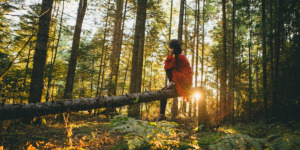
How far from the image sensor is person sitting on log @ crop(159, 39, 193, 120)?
4051mm

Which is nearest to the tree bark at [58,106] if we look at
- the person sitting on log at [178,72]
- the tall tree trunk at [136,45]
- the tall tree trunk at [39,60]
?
the person sitting on log at [178,72]

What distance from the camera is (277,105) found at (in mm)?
8211

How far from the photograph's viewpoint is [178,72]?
4230 millimetres

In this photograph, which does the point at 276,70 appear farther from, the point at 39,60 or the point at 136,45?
the point at 39,60

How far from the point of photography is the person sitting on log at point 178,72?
405 centimetres

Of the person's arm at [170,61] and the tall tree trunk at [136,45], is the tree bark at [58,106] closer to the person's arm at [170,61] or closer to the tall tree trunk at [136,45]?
the person's arm at [170,61]

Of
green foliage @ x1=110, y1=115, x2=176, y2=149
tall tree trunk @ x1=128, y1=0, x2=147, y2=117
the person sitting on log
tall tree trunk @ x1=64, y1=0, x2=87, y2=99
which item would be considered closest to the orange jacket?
the person sitting on log

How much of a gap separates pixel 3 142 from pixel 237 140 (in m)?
4.76

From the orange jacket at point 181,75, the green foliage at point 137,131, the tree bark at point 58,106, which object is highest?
the orange jacket at point 181,75

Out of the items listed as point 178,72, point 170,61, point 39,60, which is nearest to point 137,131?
point 178,72

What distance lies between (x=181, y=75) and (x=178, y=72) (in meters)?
0.19

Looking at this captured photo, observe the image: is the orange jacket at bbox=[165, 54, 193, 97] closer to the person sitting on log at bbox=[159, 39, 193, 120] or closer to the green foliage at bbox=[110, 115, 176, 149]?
the person sitting on log at bbox=[159, 39, 193, 120]

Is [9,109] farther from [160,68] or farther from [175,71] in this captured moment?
[160,68]

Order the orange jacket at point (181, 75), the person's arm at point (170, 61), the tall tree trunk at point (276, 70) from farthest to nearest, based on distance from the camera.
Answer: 1. the tall tree trunk at point (276, 70)
2. the person's arm at point (170, 61)
3. the orange jacket at point (181, 75)
